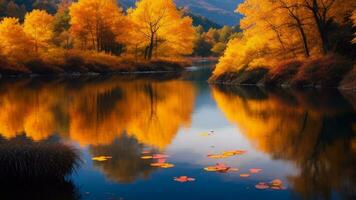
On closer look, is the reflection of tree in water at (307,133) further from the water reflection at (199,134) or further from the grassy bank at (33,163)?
the grassy bank at (33,163)

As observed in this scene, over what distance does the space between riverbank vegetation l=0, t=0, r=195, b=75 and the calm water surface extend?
32.7 meters

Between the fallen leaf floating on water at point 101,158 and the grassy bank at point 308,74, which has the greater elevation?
the grassy bank at point 308,74

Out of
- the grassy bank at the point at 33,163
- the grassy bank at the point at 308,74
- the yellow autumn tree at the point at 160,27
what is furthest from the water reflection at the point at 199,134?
the yellow autumn tree at the point at 160,27

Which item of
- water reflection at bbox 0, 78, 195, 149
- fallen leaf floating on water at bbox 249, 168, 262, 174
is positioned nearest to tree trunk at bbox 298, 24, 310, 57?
water reflection at bbox 0, 78, 195, 149

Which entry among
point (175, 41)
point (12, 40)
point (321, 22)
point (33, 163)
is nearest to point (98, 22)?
point (175, 41)

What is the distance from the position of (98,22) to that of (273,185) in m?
61.5

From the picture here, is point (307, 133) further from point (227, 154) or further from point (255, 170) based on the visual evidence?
point (255, 170)

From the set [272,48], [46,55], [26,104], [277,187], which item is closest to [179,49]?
[46,55]

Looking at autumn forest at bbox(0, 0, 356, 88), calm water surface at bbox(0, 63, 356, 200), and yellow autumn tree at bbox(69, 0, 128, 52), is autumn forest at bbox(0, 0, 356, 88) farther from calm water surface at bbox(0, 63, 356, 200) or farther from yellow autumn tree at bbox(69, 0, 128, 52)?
calm water surface at bbox(0, 63, 356, 200)

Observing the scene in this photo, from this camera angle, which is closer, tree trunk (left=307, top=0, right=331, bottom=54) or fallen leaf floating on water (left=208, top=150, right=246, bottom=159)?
fallen leaf floating on water (left=208, top=150, right=246, bottom=159)

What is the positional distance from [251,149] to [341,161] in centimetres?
262

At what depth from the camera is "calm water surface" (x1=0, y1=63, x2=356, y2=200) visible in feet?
35.4

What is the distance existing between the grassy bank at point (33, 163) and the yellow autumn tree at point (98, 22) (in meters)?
59.9

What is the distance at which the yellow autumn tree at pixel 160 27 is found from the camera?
68.6 m
